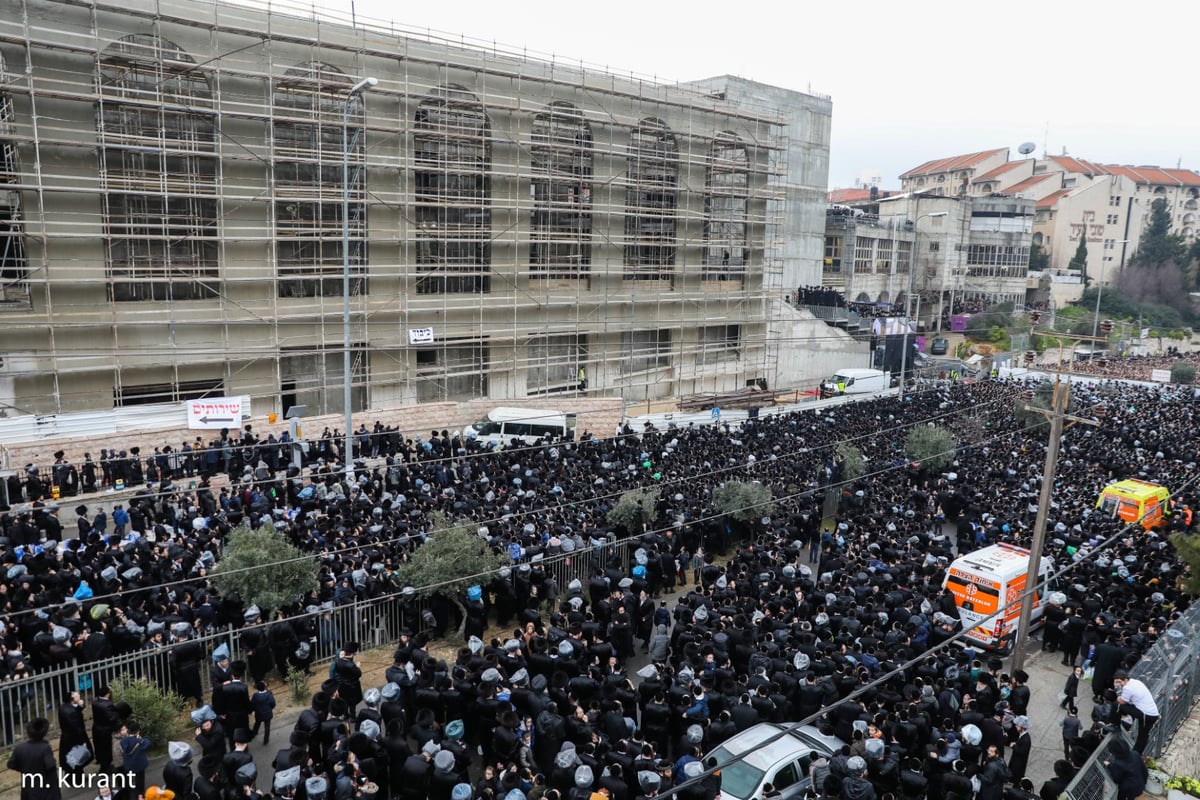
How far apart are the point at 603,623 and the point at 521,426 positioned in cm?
1263

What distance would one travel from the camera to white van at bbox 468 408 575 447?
23.3 m

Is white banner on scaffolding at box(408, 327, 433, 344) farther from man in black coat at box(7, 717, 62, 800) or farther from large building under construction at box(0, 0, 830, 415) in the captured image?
man in black coat at box(7, 717, 62, 800)

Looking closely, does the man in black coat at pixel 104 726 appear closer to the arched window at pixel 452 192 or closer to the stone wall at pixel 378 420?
the stone wall at pixel 378 420

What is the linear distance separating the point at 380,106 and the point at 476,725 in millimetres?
20546

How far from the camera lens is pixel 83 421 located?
1905 cm

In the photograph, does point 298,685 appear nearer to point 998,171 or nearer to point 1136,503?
point 1136,503

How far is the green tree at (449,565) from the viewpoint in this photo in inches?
483

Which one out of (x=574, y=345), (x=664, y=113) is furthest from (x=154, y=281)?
(x=664, y=113)

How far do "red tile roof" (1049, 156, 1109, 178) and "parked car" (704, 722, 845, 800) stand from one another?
87233mm

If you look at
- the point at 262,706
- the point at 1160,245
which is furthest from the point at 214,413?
the point at 1160,245

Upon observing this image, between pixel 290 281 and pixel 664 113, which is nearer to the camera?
pixel 290 281

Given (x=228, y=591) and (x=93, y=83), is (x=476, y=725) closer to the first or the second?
(x=228, y=591)

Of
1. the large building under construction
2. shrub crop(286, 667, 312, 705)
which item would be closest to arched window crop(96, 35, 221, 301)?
the large building under construction

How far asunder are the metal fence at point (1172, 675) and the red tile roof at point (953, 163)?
79.6 metres
